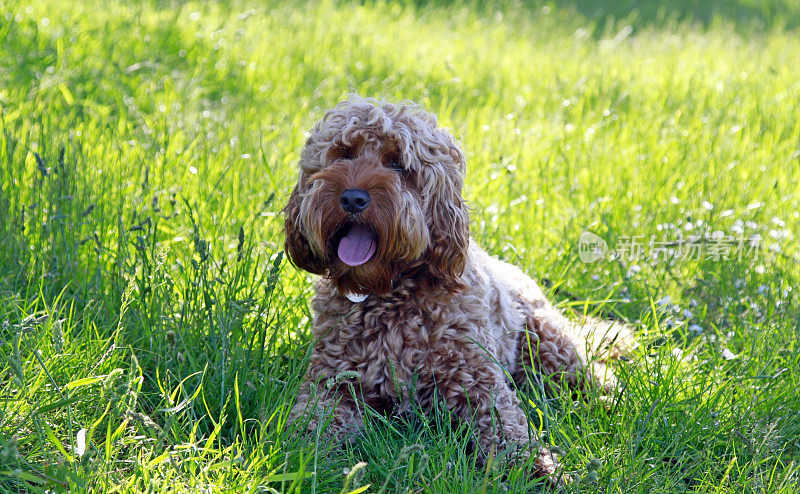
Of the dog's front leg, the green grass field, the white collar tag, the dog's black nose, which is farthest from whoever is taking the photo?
the white collar tag

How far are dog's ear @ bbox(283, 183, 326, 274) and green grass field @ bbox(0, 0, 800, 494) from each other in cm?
20

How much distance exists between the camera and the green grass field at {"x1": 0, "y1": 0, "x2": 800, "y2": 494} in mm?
2602

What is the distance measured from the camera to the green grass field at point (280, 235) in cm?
260

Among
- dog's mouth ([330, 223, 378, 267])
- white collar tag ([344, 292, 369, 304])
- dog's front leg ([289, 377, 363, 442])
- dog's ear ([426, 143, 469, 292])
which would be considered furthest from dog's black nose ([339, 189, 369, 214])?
dog's front leg ([289, 377, 363, 442])

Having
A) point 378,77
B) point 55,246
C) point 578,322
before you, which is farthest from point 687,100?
point 55,246

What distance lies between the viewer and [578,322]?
152 inches

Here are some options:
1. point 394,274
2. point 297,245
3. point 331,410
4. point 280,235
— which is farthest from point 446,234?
point 280,235

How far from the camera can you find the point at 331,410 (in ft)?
9.26

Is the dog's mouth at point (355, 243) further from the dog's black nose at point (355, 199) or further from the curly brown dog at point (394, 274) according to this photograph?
the dog's black nose at point (355, 199)

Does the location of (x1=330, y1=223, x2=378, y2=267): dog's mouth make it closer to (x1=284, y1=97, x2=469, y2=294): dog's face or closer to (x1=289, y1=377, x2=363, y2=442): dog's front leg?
(x1=284, y1=97, x2=469, y2=294): dog's face

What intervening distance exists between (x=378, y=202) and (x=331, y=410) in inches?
31.6

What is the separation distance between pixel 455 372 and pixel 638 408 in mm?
709

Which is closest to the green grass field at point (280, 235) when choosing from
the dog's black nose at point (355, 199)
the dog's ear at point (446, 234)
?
the dog's black nose at point (355, 199)

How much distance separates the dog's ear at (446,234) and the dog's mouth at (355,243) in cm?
24
